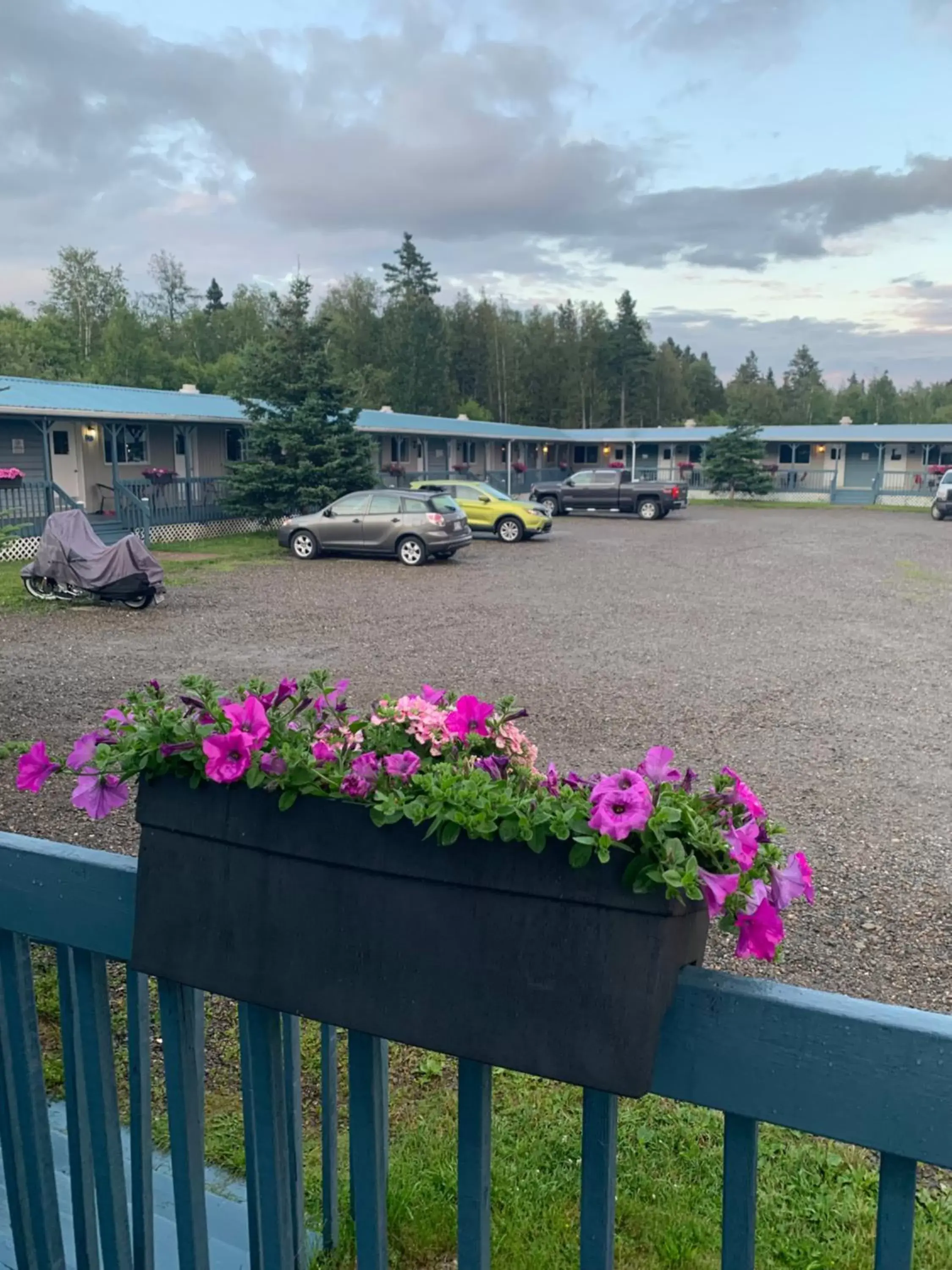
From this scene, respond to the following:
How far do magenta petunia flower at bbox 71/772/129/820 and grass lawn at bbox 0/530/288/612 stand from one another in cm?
1300

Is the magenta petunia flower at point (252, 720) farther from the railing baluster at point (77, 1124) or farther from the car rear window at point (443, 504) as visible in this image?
the car rear window at point (443, 504)

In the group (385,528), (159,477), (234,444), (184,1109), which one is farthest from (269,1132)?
(234,444)

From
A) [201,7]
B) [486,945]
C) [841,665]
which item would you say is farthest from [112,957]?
[841,665]

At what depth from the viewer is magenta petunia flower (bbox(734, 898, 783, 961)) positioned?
4.07 feet

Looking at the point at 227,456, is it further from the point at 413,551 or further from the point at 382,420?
the point at 413,551

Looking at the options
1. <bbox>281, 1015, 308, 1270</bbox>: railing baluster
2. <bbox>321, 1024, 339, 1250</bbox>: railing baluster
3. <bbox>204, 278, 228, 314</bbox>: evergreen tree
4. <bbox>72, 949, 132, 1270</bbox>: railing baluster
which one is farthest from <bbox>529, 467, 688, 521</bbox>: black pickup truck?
<bbox>204, 278, 228, 314</bbox>: evergreen tree

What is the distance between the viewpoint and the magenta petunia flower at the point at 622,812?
1134 mm

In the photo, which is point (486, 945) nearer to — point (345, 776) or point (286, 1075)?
point (345, 776)

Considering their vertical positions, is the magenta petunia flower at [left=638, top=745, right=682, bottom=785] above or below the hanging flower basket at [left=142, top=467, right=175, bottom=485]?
above

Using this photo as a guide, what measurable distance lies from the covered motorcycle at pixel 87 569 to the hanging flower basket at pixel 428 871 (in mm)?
12532

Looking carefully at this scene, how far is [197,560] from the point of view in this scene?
19.7m

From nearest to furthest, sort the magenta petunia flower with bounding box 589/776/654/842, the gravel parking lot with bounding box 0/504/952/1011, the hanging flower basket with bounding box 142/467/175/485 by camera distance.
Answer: the magenta petunia flower with bounding box 589/776/654/842 → the gravel parking lot with bounding box 0/504/952/1011 → the hanging flower basket with bounding box 142/467/175/485

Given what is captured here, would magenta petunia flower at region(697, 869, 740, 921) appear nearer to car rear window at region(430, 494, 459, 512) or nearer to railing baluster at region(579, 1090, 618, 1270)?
railing baluster at region(579, 1090, 618, 1270)

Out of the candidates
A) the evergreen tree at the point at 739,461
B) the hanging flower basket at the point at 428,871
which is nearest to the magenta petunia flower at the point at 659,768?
the hanging flower basket at the point at 428,871
